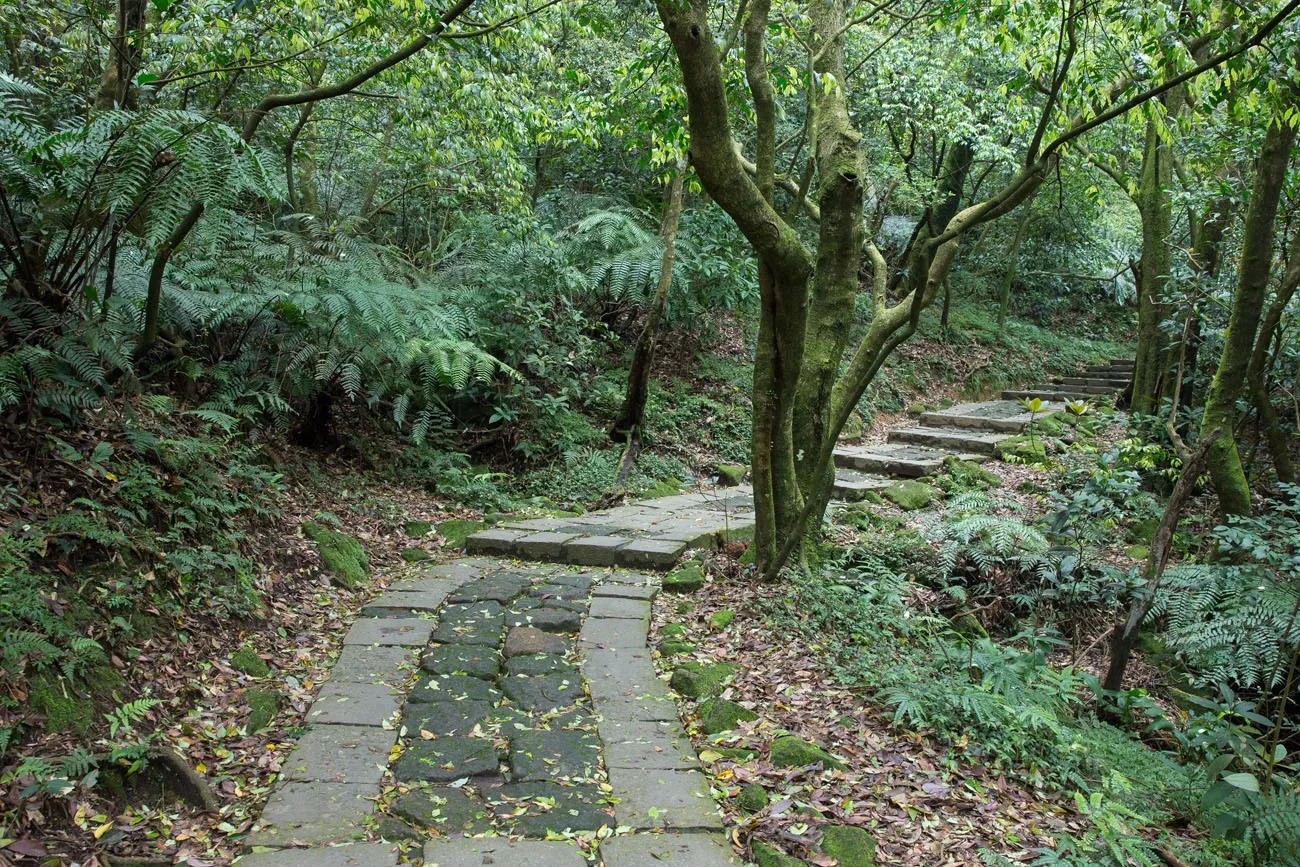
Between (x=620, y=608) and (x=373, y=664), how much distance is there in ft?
4.37

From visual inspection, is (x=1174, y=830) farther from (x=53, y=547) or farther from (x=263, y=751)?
(x=53, y=547)

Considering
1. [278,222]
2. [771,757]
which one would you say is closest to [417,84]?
[278,222]

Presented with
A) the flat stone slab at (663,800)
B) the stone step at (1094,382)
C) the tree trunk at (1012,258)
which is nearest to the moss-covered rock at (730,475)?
the flat stone slab at (663,800)

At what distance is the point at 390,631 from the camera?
13.0ft

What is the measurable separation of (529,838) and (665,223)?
6.18 meters

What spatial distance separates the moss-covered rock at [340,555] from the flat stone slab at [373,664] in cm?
93

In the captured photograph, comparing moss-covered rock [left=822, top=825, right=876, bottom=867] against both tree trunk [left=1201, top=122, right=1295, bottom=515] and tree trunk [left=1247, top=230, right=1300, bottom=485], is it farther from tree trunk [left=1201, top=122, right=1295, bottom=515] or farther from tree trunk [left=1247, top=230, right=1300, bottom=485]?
tree trunk [left=1247, top=230, right=1300, bottom=485]

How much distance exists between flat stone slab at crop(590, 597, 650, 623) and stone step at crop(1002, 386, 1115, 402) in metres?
10.4

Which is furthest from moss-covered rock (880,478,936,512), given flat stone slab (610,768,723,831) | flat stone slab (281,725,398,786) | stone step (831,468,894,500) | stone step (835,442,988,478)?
flat stone slab (281,725,398,786)

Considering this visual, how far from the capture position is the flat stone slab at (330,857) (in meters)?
2.24

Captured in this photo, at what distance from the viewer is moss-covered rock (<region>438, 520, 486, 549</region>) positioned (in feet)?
18.4

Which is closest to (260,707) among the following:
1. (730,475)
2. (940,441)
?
(730,475)

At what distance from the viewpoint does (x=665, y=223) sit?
7711mm

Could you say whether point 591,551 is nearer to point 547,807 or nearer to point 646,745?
point 646,745
